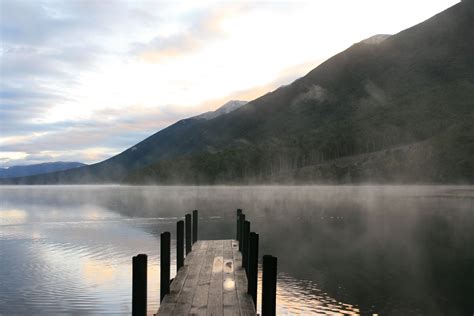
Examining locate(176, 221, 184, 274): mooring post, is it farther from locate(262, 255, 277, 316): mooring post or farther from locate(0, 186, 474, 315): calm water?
locate(262, 255, 277, 316): mooring post

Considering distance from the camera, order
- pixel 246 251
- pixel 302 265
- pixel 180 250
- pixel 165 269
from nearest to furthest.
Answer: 1. pixel 165 269
2. pixel 246 251
3. pixel 180 250
4. pixel 302 265

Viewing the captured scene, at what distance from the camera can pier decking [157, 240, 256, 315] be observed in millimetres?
13008

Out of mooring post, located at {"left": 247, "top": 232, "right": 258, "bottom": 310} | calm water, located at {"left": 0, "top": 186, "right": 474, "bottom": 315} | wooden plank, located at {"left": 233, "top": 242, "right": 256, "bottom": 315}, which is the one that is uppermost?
mooring post, located at {"left": 247, "top": 232, "right": 258, "bottom": 310}

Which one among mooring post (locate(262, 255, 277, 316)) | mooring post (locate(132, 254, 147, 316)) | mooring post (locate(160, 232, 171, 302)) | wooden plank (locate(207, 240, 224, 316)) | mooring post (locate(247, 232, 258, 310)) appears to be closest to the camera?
Answer: mooring post (locate(132, 254, 147, 316))

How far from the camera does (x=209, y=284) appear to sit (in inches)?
626

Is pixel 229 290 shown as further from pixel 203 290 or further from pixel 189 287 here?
pixel 189 287

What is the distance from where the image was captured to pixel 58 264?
27453 mm

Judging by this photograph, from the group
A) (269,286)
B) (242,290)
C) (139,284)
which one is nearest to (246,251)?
(242,290)

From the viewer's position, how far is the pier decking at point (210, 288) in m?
13.0

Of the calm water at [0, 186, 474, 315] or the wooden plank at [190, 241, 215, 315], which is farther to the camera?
the calm water at [0, 186, 474, 315]

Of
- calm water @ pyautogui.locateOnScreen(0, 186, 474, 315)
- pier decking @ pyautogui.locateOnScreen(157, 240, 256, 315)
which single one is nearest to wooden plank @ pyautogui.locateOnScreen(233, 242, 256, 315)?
pier decking @ pyautogui.locateOnScreen(157, 240, 256, 315)

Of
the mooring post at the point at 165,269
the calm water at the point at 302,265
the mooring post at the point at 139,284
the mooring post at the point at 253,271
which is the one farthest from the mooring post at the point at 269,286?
the calm water at the point at 302,265

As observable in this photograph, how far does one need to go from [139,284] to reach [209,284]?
468cm

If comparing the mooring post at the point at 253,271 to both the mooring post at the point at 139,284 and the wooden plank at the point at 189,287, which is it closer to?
the wooden plank at the point at 189,287
